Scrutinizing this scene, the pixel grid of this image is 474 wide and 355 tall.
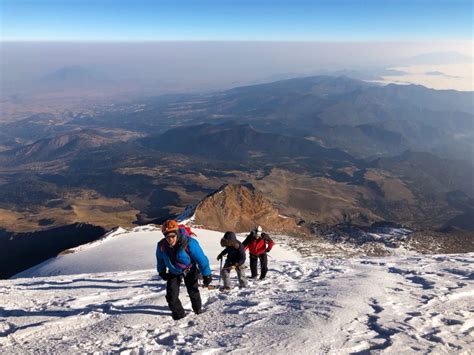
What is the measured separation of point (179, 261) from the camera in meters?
8.68

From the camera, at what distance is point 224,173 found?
178 metres

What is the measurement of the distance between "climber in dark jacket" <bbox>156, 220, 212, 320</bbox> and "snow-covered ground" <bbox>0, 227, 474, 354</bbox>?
48cm

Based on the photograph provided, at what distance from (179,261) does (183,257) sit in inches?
5.6

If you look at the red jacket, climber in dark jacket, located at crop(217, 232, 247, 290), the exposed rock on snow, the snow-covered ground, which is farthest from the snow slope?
the exposed rock on snow

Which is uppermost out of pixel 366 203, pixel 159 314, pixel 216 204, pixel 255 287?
pixel 159 314

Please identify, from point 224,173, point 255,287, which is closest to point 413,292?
point 255,287

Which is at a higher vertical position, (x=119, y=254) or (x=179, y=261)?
(x=179, y=261)

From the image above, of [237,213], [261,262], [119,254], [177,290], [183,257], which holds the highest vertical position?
[183,257]

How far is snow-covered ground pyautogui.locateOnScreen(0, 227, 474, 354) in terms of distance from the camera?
7492 millimetres

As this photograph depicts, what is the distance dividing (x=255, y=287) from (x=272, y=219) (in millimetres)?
43071

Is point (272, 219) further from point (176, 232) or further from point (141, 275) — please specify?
point (176, 232)

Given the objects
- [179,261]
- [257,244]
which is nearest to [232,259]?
[257,244]

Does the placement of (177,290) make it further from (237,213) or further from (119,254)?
(237,213)

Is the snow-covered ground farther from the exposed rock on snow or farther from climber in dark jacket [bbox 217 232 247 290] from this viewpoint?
the exposed rock on snow
